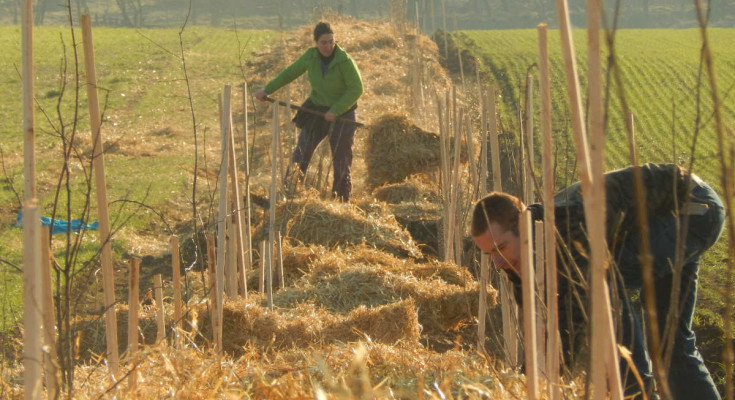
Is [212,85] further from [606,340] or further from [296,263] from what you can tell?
[606,340]

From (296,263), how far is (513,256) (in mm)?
3034

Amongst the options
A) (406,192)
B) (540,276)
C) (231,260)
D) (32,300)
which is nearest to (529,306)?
(540,276)

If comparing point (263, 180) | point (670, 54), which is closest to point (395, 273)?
point (263, 180)

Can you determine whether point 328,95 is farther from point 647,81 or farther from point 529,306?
point 647,81

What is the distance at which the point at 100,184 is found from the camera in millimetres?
2242

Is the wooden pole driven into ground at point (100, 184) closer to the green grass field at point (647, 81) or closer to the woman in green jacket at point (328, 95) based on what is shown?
the woman in green jacket at point (328, 95)

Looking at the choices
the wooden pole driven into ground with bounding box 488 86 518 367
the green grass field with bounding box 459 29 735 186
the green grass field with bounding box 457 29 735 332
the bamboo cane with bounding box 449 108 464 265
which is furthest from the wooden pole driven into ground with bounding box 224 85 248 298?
the green grass field with bounding box 459 29 735 186

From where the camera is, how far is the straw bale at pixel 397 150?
8812 millimetres

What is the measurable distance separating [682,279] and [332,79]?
4.28m

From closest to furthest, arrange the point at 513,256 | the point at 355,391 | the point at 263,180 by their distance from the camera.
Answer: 1. the point at 355,391
2. the point at 513,256
3. the point at 263,180

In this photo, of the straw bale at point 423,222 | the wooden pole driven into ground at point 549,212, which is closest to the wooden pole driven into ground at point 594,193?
the wooden pole driven into ground at point 549,212

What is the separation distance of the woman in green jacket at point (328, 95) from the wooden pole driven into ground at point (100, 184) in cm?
420

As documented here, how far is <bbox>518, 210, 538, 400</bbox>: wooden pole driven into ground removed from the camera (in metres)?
1.76

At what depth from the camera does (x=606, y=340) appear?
139 cm
